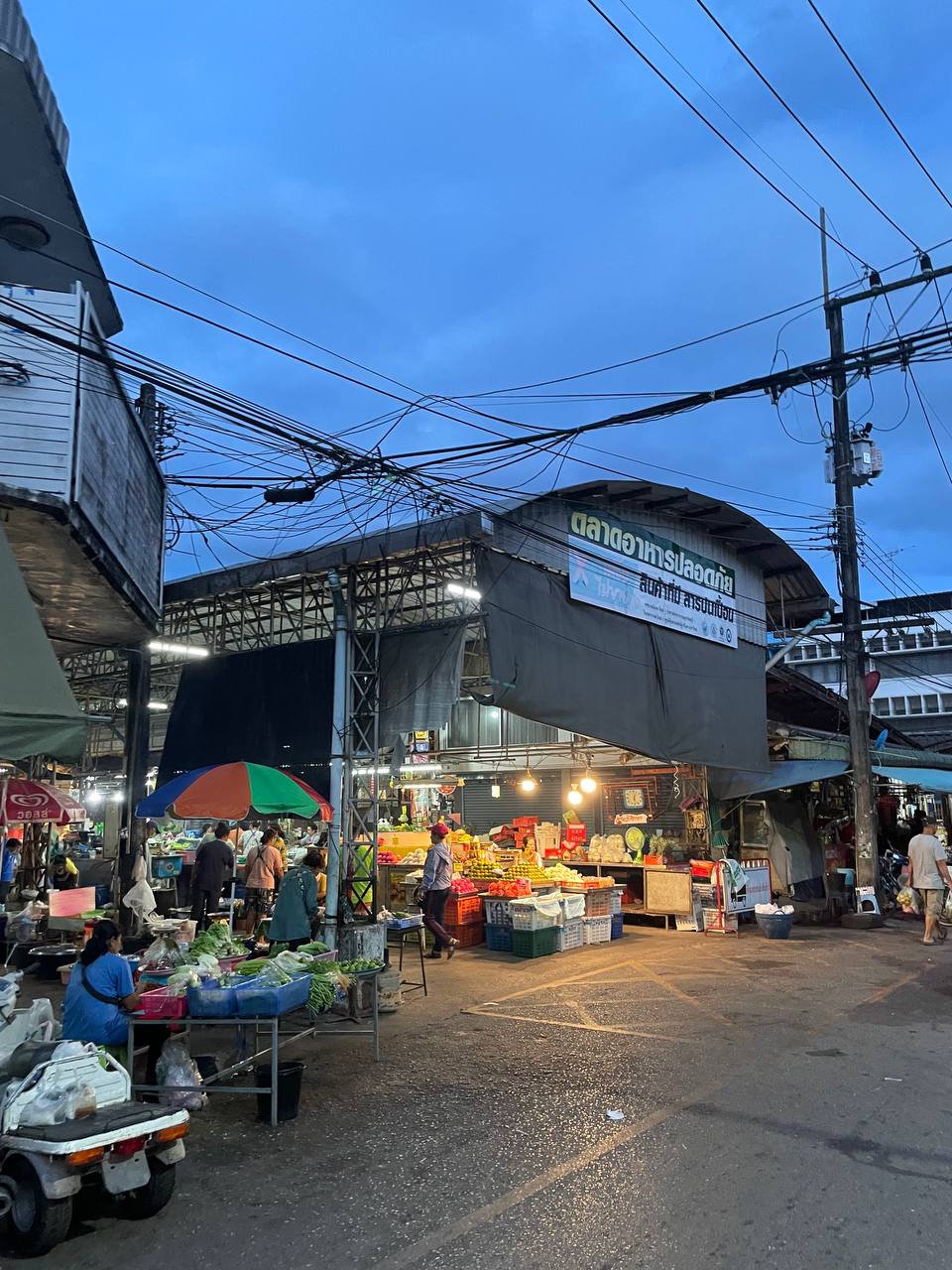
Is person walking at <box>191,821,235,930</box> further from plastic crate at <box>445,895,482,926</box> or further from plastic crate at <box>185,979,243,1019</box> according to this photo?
plastic crate at <box>185,979,243,1019</box>

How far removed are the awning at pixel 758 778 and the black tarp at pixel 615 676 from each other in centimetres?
36

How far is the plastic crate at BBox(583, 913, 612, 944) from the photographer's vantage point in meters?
14.7

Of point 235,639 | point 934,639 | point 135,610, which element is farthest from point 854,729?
point 934,639

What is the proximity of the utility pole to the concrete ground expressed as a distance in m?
7.99

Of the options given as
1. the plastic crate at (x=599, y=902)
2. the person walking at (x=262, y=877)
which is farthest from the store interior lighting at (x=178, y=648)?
the plastic crate at (x=599, y=902)

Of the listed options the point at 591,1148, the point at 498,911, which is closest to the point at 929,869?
the point at 498,911

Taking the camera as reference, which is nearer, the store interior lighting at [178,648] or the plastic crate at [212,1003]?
the plastic crate at [212,1003]

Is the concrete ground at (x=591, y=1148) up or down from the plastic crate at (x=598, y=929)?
down

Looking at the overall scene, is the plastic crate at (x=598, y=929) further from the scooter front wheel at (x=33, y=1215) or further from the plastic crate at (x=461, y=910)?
the scooter front wheel at (x=33, y=1215)

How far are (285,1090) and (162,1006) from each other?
1.13 m

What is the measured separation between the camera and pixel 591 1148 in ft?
18.7

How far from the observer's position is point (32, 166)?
1123 centimetres

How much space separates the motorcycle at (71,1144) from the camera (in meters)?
4.41

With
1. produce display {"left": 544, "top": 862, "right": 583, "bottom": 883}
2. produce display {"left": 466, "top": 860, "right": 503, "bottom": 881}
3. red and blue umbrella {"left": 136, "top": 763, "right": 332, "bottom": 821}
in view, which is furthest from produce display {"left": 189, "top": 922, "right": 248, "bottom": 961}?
produce display {"left": 544, "top": 862, "right": 583, "bottom": 883}
